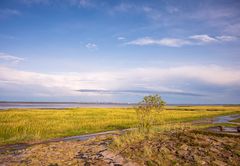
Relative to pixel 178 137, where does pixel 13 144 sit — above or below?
below

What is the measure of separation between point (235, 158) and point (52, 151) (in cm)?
986

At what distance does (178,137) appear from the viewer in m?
14.9

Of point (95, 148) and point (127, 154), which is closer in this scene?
point (127, 154)

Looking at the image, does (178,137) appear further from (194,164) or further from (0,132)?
(0,132)

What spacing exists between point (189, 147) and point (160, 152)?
167 centimetres

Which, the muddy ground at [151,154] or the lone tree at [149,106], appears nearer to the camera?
the muddy ground at [151,154]

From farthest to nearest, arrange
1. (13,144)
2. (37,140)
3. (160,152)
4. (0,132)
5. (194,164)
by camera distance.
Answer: (0,132)
(37,140)
(13,144)
(160,152)
(194,164)

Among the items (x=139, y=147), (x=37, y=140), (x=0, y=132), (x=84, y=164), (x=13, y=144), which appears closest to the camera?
(x=84, y=164)

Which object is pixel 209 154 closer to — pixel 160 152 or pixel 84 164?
pixel 160 152

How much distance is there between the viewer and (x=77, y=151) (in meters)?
14.5

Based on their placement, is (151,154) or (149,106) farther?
(149,106)

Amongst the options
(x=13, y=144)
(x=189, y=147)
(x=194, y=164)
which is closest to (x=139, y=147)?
(x=189, y=147)

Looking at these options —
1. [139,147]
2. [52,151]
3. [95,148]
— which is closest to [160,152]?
[139,147]

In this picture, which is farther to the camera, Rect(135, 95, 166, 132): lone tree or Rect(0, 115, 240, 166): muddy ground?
Rect(135, 95, 166, 132): lone tree
